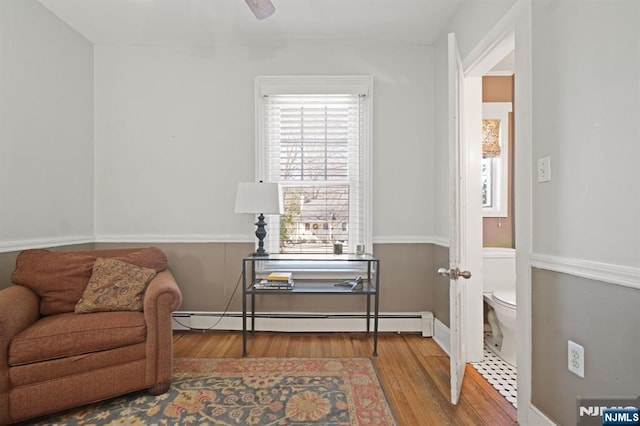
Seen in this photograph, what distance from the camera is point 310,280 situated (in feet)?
10.8

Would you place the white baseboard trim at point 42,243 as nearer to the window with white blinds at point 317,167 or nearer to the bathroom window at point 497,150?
the window with white blinds at point 317,167

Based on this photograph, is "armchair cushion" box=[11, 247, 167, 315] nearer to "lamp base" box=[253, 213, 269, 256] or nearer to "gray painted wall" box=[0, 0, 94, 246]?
"gray painted wall" box=[0, 0, 94, 246]

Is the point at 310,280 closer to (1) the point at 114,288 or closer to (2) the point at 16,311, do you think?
(1) the point at 114,288

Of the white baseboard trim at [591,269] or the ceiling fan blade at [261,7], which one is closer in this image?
Result: the white baseboard trim at [591,269]

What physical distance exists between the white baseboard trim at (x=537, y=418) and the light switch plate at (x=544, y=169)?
114cm

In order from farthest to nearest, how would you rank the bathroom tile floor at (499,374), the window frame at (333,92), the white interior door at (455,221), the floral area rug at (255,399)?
the window frame at (333,92) < the bathroom tile floor at (499,374) < the white interior door at (455,221) < the floral area rug at (255,399)

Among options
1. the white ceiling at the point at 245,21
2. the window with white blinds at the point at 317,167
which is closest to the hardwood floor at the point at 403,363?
the window with white blinds at the point at 317,167

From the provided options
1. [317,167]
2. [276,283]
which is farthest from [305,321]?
[317,167]

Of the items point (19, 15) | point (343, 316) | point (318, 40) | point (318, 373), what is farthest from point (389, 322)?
point (19, 15)

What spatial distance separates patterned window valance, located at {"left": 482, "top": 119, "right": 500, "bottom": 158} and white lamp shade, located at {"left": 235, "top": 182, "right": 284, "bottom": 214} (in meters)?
1.96

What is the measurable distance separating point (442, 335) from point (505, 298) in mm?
601

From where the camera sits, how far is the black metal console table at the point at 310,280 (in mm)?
2811

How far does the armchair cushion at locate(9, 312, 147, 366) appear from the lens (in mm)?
1848

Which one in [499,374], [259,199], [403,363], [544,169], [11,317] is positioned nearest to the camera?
[544,169]
